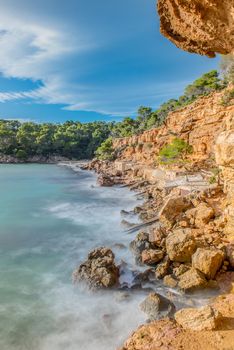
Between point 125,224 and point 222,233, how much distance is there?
5.90m

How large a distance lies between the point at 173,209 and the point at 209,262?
15.9 ft

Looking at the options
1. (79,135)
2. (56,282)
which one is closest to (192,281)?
(56,282)

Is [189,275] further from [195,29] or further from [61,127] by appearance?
[61,127]

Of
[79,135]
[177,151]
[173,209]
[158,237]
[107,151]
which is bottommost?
[158,237]

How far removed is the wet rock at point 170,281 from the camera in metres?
7.85

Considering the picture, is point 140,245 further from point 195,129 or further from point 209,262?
point 195,129

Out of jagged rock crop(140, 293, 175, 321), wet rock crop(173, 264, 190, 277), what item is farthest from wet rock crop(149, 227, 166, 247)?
jagged rock crop(140, 293, 175, 321)

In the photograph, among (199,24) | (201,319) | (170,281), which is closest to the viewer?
(199,24)

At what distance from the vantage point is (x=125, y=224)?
47.5ft

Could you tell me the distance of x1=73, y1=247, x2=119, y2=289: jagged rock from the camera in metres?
8.14

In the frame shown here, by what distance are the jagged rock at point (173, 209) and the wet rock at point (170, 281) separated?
413 centimetres

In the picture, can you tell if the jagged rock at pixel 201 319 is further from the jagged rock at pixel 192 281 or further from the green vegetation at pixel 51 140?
the green vegetation at pixel 51 140

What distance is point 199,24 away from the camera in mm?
4836

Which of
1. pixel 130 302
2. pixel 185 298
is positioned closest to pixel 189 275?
pixel 185 298
